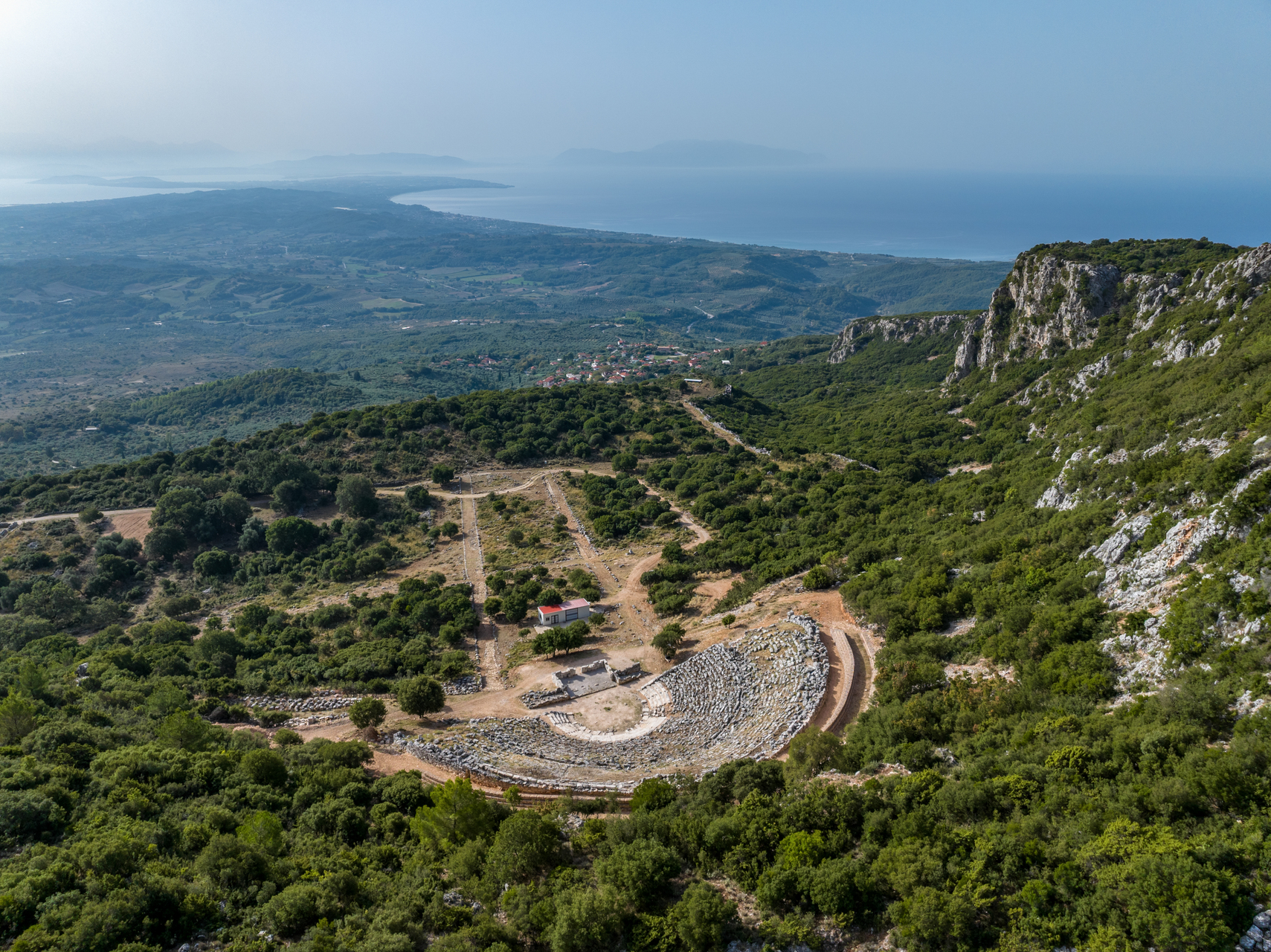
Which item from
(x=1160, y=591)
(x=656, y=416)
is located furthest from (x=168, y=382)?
(x=1160, y=591)

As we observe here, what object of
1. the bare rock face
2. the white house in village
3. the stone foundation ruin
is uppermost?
the bare rock face

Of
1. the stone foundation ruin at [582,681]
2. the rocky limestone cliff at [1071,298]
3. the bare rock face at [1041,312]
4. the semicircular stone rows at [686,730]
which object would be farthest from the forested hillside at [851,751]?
the bare rock face at [1041,312]

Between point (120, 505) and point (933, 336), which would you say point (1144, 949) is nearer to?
point (120, 505)

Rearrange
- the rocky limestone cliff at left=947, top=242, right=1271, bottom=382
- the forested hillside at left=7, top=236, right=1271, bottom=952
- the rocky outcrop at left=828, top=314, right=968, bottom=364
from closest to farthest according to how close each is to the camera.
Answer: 1. the forested hillside at left=7, top=236, right=1271, bottom=952
2. the rocky limestone cliff at left=947, top=242, right=1271, bottom=382
3. the rocky outcrop at left=828, top=314, right=968, bottom=364

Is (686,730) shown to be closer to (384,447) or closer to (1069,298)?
(384,447)

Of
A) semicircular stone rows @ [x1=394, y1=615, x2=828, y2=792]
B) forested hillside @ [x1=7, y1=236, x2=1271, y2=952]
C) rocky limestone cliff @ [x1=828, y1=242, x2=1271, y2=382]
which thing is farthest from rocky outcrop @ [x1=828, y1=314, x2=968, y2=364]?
semicircular stone rows @ [x1=394, y1=615, x2=828, y2=792]

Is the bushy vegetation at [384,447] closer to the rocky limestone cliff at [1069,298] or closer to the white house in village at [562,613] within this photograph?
the white house in village at [562,613]

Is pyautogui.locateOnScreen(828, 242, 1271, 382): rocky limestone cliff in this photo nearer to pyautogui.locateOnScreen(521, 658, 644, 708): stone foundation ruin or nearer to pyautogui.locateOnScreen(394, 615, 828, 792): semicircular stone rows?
pyautogui.locateOnScreen(394, 615, 828, 792): semicircular stone rows
